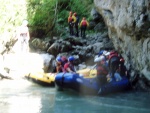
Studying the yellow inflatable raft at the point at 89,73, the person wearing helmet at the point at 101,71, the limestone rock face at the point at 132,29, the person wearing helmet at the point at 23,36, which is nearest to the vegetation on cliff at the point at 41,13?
the person wearing helmet at the point at 23,36

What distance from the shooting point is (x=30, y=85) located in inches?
532

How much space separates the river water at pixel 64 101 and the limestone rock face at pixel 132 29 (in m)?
1.48

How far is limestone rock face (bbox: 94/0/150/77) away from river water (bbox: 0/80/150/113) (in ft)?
4.86

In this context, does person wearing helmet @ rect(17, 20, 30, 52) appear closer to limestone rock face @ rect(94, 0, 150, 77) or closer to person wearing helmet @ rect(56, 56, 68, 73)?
person wearing helmet @ rect(56, 56, 68, 73)

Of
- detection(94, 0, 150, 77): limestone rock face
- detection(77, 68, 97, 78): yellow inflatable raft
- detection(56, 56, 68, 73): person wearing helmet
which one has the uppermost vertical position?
detection(94, 0, 150, 77): limestone rock face

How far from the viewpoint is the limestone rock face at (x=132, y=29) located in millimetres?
11273

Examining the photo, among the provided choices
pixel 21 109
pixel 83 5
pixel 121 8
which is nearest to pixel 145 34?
pixel 121 8

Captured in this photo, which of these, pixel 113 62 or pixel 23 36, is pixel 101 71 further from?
pixel 23 36

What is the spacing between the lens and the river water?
956 centimetres

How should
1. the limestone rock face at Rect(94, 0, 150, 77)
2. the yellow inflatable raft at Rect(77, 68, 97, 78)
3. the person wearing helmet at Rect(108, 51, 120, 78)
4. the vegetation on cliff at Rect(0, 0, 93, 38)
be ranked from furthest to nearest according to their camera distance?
1. the vegetation on cliff at Rect(0, 0, 93, 38)
2. the yellow inflatable raft at Rect(77, 68, 97, 78)
3. the person wearing helmet at Rect(108, 51, 120, 78)
4. the limestone rock face at Rect(94, 0, 150, 77)

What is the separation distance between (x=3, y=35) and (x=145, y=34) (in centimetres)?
820

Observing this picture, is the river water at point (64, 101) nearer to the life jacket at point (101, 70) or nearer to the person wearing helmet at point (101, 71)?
the person wearing helmet at point (101, 71)

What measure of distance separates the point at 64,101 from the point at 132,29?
12.5 ft

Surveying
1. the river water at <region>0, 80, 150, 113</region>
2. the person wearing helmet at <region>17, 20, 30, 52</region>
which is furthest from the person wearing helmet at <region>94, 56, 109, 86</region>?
the person wearing helmet at <region>17, 20, 30, 52</region>
